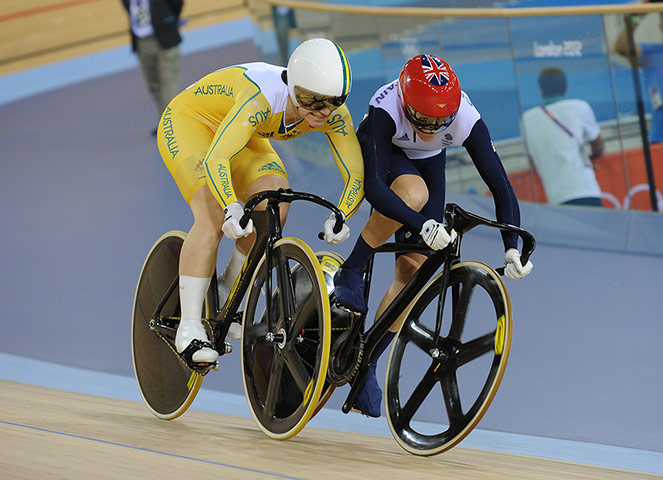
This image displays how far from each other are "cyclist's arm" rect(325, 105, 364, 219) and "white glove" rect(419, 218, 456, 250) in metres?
0.36

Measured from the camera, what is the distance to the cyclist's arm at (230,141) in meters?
2.95

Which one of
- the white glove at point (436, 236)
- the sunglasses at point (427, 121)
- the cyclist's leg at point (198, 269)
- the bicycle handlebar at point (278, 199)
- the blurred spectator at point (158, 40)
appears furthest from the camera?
the blurred spectator at point (158, 40)

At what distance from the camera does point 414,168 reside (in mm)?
3064

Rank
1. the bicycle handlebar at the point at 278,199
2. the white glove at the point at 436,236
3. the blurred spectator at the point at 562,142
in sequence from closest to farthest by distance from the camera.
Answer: the white glove at the point at 436,236 < the bicycle handlebar at the point at 278,199 < the blurred spectator at the point at 562,142

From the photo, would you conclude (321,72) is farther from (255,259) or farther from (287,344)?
(287,344)

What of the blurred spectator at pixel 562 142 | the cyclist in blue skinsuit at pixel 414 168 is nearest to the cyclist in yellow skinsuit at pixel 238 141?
the cyclist in blue skinsuit at pixel 414 168

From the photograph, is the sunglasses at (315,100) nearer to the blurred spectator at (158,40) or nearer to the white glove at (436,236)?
the white glove at (436,236)

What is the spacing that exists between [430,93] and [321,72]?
35 centimetres

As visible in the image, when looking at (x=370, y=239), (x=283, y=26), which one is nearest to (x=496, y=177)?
(x=370, y=239)

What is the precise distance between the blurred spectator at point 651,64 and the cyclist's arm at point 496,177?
3.19 m

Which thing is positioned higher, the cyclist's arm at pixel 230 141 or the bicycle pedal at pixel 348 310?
the cyclist's arm at pixel 230 141

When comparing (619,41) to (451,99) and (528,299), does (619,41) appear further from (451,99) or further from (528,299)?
(451,99)

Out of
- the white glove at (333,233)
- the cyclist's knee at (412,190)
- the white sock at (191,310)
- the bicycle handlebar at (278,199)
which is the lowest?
the white sock at (191,310)

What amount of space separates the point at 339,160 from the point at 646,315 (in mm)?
2511
